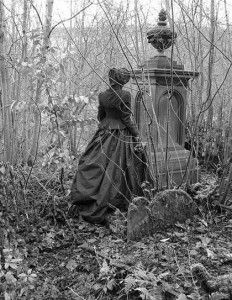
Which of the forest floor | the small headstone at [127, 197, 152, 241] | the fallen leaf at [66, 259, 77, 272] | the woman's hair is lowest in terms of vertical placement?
the fallen leaf at [66, 259, 77, 272]

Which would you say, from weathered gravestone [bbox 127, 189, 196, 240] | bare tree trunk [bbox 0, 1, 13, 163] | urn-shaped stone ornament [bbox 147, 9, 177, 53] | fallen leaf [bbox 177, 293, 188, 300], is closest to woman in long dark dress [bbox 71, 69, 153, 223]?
weathered gravestone [bbox 127, 189, 196, 240]

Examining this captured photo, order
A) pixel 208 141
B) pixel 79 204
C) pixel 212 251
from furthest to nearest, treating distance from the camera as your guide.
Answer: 1. pixel 208 141
2. pixel 79 204
3. pixel 212 251

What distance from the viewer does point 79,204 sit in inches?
186

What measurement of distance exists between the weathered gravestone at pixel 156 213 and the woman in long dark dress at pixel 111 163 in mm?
620

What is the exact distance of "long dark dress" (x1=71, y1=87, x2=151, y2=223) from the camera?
4.59 metres

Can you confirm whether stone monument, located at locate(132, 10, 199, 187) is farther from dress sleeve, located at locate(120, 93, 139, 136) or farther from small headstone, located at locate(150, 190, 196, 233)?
small headstone, located at locate(150, 190, 196, 233)

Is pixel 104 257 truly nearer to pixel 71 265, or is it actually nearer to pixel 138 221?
pixel 71 265

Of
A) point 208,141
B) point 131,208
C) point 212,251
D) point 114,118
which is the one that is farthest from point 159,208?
point 208,141

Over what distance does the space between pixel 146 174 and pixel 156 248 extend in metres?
1.58

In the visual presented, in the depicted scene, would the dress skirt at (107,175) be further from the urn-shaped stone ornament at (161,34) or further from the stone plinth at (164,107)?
the urn-shaped stone ornament at (161,34)

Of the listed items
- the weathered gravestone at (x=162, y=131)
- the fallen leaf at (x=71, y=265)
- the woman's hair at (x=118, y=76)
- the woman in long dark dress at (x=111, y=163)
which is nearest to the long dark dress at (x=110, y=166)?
the woman in long dark dress at (x=111, y=163)

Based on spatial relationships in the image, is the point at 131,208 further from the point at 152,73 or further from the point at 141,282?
the point at 152,73

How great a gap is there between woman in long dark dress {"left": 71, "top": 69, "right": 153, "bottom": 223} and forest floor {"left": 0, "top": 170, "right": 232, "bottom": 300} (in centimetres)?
27

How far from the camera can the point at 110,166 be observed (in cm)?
Answer: 466
